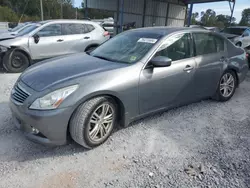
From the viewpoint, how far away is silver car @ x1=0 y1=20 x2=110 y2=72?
608 centimetres

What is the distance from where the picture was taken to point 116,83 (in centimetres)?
263

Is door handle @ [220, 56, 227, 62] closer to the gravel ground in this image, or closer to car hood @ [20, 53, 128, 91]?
the gravel ground

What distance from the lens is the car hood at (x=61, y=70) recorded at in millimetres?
2500

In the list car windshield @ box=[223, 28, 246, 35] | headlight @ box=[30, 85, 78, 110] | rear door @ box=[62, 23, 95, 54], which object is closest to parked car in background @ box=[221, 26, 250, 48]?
car windshield @ box=[223, 28, 246, 35]

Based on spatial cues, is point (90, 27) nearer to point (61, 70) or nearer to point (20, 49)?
point (20, 49)

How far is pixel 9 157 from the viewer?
2471 millimetres

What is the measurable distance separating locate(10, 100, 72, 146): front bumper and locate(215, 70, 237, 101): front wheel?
308 cm

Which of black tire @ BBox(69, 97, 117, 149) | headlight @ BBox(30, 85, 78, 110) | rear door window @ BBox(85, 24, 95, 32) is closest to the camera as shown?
headlight @ BBox(30, 85, 78, 110)

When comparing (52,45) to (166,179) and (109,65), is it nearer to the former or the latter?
(109,65)

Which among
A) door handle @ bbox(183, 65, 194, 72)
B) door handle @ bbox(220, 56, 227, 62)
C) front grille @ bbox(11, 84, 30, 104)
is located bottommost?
front grille @ bbox(11, 84, 30, 104)

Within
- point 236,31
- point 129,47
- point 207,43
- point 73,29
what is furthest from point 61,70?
point 236,31

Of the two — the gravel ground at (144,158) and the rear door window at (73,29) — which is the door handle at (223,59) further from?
the rear door window at (73,29)

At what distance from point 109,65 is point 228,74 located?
8.64 feet

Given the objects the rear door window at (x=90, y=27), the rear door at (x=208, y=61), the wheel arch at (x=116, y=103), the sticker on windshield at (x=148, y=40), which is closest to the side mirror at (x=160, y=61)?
the sticker on windshield at (x=148, y=40)
